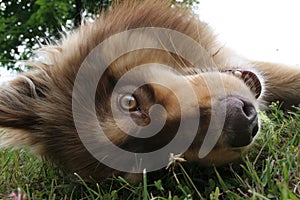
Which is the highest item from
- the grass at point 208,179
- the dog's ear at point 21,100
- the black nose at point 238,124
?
the dog's ear at point 21,100

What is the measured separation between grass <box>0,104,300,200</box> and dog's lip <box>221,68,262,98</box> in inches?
8.2

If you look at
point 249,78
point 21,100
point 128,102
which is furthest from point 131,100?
point 249,78

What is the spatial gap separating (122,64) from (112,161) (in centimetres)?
71

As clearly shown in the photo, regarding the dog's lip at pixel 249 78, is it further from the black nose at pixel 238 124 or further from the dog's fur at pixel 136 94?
the black nose at pixel 238 124

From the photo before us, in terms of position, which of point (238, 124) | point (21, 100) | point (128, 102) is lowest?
point (238, 124)

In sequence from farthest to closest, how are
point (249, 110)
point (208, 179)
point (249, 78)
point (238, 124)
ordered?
1. point (249, 78)
2. point (208, 179)
3. point (249, 110)
4. point (238, 124)

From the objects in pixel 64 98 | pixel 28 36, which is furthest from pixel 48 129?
pixel 28 36

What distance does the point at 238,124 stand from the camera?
246cm

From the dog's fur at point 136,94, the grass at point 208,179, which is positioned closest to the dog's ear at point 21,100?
the dog's fur at point 136,94

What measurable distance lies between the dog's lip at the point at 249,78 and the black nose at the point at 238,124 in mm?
696

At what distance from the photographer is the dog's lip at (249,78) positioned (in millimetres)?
3298

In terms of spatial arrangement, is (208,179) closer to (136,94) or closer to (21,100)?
(136,94)

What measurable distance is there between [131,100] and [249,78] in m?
0.97

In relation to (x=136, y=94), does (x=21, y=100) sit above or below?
above
